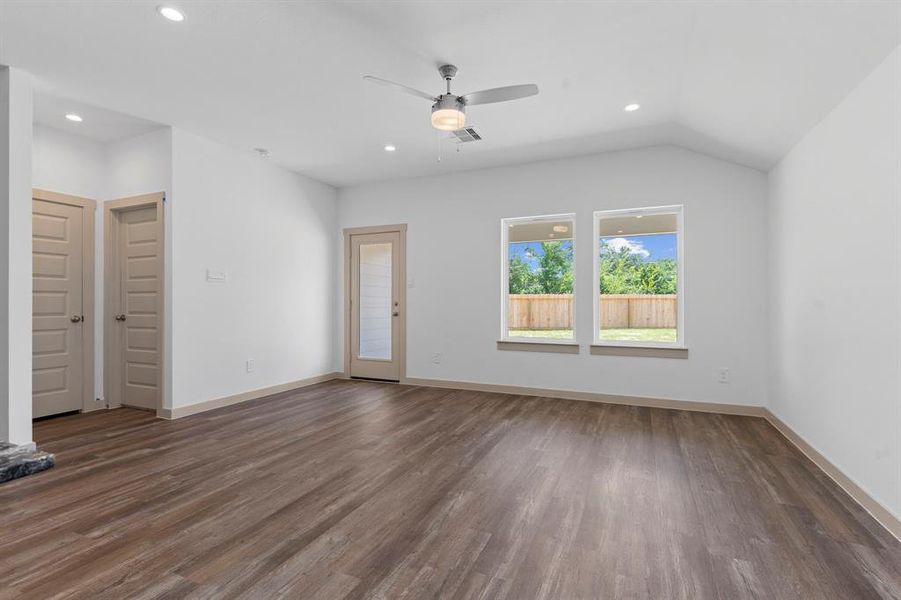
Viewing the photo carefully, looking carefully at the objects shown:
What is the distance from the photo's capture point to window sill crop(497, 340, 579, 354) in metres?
5.20

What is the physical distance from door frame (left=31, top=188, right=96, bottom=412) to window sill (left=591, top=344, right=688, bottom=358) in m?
5.66

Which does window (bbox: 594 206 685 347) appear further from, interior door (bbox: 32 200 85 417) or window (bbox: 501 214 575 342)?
interior door (bbox: 32 200 85 417)

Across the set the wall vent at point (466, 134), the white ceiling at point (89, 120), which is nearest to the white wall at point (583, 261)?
the wall vent at point (466, 134)

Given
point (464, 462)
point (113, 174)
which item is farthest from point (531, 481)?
point (113, 174)

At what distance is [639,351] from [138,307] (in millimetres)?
5594

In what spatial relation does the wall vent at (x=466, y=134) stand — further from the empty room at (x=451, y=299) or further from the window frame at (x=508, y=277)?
the window frame at (x=508, y=277)

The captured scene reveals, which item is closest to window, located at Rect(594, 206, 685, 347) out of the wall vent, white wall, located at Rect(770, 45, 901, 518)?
white wall, located at Rect(770, 45, 901, 518)

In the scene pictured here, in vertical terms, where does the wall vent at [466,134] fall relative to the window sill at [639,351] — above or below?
above

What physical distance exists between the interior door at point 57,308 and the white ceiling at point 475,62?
4.96 ft

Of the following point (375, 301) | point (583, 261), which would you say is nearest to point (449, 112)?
point (583, 261)

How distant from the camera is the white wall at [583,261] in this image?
4.52m

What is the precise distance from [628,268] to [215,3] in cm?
457

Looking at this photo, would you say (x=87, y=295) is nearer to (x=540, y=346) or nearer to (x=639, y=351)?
(x=540, y=346)

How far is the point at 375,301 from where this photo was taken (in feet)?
21.1
